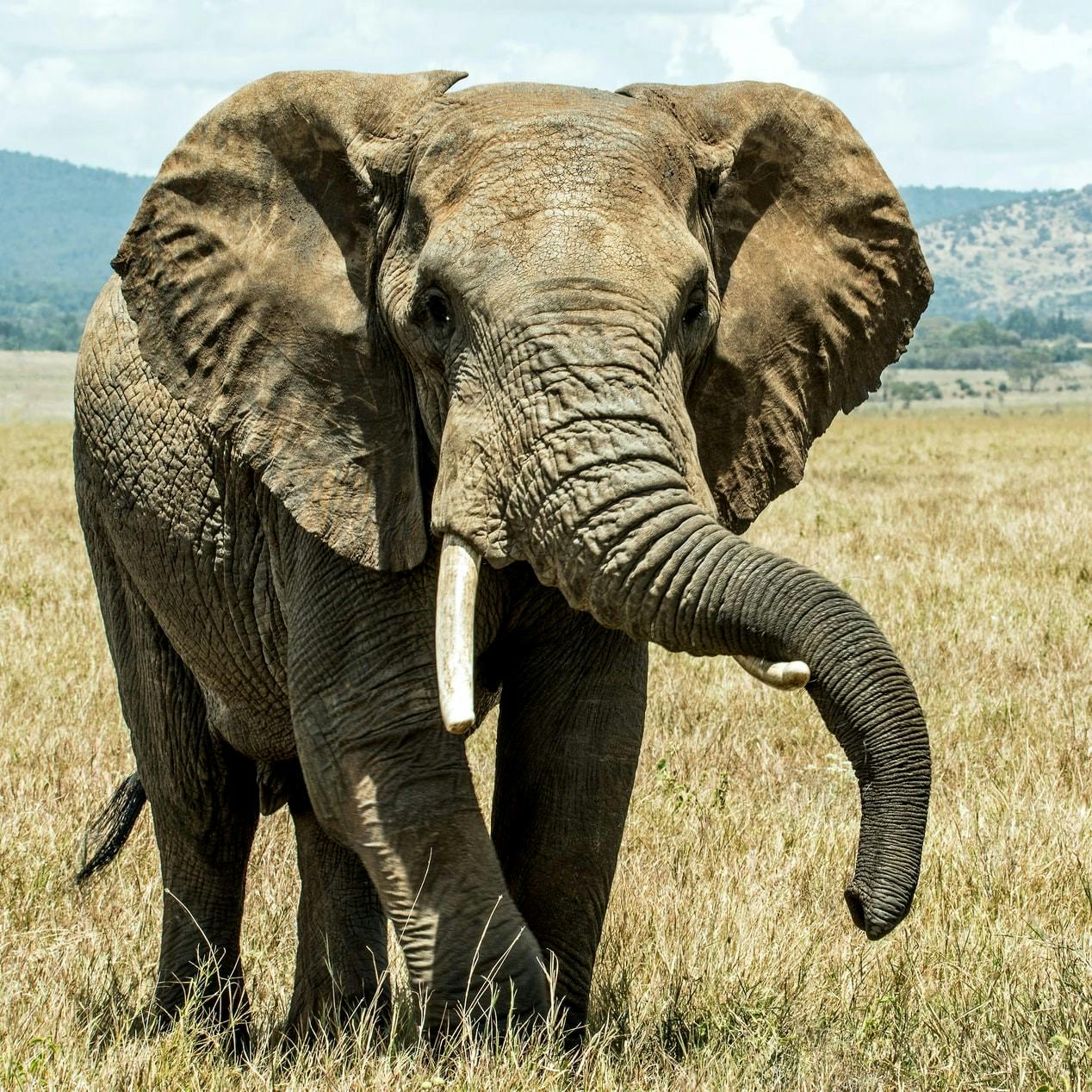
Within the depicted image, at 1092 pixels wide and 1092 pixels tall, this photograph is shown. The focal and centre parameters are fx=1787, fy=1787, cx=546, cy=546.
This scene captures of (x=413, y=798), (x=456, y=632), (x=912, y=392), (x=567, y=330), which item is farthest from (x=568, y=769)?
(x=912, y=392)

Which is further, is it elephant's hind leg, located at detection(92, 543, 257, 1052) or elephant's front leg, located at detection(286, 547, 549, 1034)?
elephant's hind leg, located at detection(92, 543, 257, 1052)

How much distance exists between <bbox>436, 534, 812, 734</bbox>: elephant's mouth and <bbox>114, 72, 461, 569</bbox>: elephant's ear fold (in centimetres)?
40

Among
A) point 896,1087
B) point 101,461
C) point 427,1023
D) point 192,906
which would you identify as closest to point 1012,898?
point 896,1087

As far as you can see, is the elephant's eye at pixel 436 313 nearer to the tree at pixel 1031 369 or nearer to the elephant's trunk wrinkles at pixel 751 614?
the elephant's trunk wrinkles at pixel 751 614

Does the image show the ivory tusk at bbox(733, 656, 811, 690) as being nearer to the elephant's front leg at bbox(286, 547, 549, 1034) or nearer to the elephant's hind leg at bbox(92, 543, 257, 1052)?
the elephant's front leg at bbox(286, 547, 549, 1034)

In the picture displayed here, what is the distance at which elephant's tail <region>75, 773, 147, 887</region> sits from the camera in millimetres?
5816

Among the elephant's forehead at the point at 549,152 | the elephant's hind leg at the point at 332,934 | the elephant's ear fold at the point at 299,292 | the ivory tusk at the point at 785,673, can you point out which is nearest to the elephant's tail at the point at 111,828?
the elephant's hind leg at the point at 332,934

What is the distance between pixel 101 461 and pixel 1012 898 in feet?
9.76

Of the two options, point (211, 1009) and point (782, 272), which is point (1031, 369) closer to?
point (782, 272)

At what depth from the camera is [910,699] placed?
10.9ft

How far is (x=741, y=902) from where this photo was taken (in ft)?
17.7

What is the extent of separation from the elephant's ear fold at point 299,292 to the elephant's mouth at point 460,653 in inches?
15.6

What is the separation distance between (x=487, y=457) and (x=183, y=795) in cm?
227

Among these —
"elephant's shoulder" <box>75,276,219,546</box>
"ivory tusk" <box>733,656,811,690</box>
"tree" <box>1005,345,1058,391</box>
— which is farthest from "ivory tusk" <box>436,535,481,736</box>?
"tree" <box>1005,345,1058,391</box>
